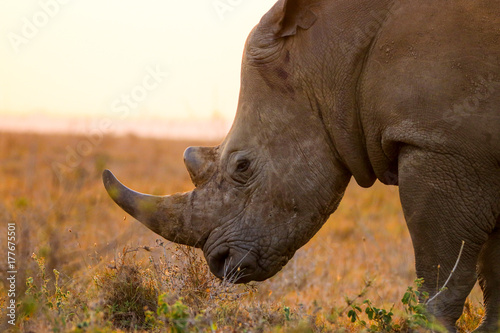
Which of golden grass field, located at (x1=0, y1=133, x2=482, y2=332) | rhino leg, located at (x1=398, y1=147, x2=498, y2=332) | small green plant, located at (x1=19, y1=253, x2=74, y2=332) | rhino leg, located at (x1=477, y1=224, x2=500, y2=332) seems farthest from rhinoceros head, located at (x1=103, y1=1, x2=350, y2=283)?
rhino leg, located at (x1=477, y1=224, x2=500, y2=332)

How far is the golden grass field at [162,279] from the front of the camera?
398 centimetres

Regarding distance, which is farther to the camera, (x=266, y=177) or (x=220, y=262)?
(x=220, y=262)

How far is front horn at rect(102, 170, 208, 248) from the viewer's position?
4711 millimetres

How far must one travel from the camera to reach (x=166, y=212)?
4758mm

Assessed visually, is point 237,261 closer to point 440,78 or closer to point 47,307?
point 47,307

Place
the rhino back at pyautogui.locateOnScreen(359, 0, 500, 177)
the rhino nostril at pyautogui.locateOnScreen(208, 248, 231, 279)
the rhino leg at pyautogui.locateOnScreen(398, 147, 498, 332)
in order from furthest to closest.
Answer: the rhino nostril at pyautogui.locateOnScreen(208, 248, 231, 279), the rhino leg at pyautogui.locateOnScreen(398, 147, 498, 332), the rhino back at pyautogui.locateOnScreen(359, 0, 500, 177)

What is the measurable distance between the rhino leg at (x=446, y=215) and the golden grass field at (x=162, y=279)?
318 mm

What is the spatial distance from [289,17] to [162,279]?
1782 millimetres

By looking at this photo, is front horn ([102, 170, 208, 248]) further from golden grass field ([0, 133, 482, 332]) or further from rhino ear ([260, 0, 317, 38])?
rhino ear ([260, 0, 317, 38])

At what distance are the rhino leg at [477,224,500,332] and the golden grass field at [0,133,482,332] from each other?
29cm

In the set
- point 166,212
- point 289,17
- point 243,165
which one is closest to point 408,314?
point 243,165

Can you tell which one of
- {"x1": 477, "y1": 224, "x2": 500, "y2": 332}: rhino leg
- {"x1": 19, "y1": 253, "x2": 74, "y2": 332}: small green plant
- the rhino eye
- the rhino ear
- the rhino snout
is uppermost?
the rhino ear

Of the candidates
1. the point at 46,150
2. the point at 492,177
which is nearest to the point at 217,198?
the point at 492,177

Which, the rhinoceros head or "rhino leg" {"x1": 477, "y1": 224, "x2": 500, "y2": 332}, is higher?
the rhinoceros head
